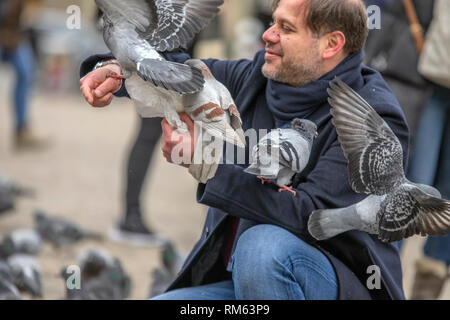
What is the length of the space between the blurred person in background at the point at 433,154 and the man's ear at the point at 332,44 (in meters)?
1.33

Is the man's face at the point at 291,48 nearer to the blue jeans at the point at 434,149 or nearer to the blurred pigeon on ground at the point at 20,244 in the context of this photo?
the blue jeans at the point at 434,149

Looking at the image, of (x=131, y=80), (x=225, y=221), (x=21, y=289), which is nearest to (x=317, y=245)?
(x=225, y=221)

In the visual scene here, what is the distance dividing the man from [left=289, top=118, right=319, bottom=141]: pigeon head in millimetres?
132

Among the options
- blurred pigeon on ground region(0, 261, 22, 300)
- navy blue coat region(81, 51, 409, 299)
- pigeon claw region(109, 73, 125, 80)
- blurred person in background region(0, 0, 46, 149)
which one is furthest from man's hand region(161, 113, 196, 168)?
blurred person in background region(0, 0, 46, 149)

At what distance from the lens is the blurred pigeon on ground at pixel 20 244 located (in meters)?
3.95

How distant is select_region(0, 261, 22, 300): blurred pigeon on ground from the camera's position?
121 inches

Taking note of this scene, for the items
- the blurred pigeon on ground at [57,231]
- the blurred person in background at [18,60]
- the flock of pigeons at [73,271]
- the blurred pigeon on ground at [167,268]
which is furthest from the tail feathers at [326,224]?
the blurred person in background at [18,60]

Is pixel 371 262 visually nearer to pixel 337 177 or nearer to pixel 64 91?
pixel 337 177

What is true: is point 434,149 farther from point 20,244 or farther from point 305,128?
point 20,244

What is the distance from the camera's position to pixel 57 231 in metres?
4.45

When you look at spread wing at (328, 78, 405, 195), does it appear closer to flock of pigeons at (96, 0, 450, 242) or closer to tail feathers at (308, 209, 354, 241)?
flock of pigeons at (96, 0, 450, 242)

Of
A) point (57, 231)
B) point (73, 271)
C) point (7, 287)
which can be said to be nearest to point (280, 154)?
point (73, 271)

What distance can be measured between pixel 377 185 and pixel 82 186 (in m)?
4.47
